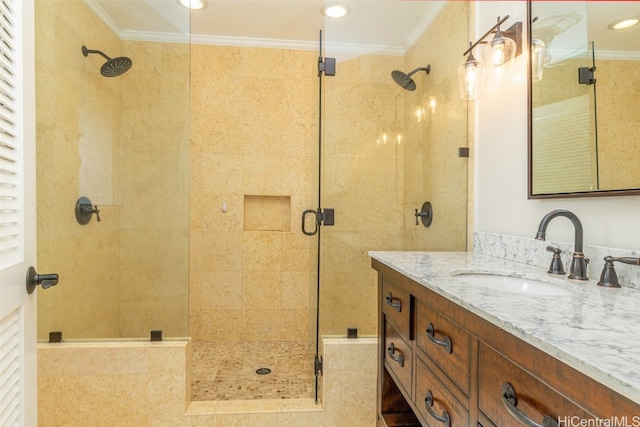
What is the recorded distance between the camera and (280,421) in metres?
1.76

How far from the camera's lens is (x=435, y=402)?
38.4 inches

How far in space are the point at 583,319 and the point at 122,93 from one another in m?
2.49

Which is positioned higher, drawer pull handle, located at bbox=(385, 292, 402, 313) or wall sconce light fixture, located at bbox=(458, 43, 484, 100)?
wall sconce light fixture, located at bbox=(458, 43, 484, 100)

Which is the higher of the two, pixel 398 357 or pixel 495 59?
pixel 495 59

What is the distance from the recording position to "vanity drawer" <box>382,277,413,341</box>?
1.19 meters

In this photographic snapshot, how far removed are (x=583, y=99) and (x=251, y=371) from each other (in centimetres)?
233

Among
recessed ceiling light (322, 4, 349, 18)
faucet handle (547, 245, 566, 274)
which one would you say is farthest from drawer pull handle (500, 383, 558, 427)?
recessed ceiling light (322, 4, 349, 18)

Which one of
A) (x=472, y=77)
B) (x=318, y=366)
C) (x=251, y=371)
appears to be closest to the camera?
(x=472, y=77)

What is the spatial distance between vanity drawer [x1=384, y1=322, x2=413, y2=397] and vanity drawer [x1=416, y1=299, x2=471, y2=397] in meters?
0.13

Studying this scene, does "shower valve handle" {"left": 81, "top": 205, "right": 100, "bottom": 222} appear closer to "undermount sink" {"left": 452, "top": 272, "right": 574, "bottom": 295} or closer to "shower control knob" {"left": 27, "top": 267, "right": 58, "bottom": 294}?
"shower control knob" {"left": 27, "top": 267, "right": 58, "bottom": 294}

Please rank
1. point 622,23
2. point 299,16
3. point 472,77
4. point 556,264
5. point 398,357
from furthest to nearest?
point 299,16 → point 472,77 → point 398,357 → point 556,264 → point 622,23

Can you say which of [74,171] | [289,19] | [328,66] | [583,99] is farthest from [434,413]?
[289,19]

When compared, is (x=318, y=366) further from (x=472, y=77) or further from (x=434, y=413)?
(x=472, y=77)

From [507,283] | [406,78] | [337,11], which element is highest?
[337,11]
